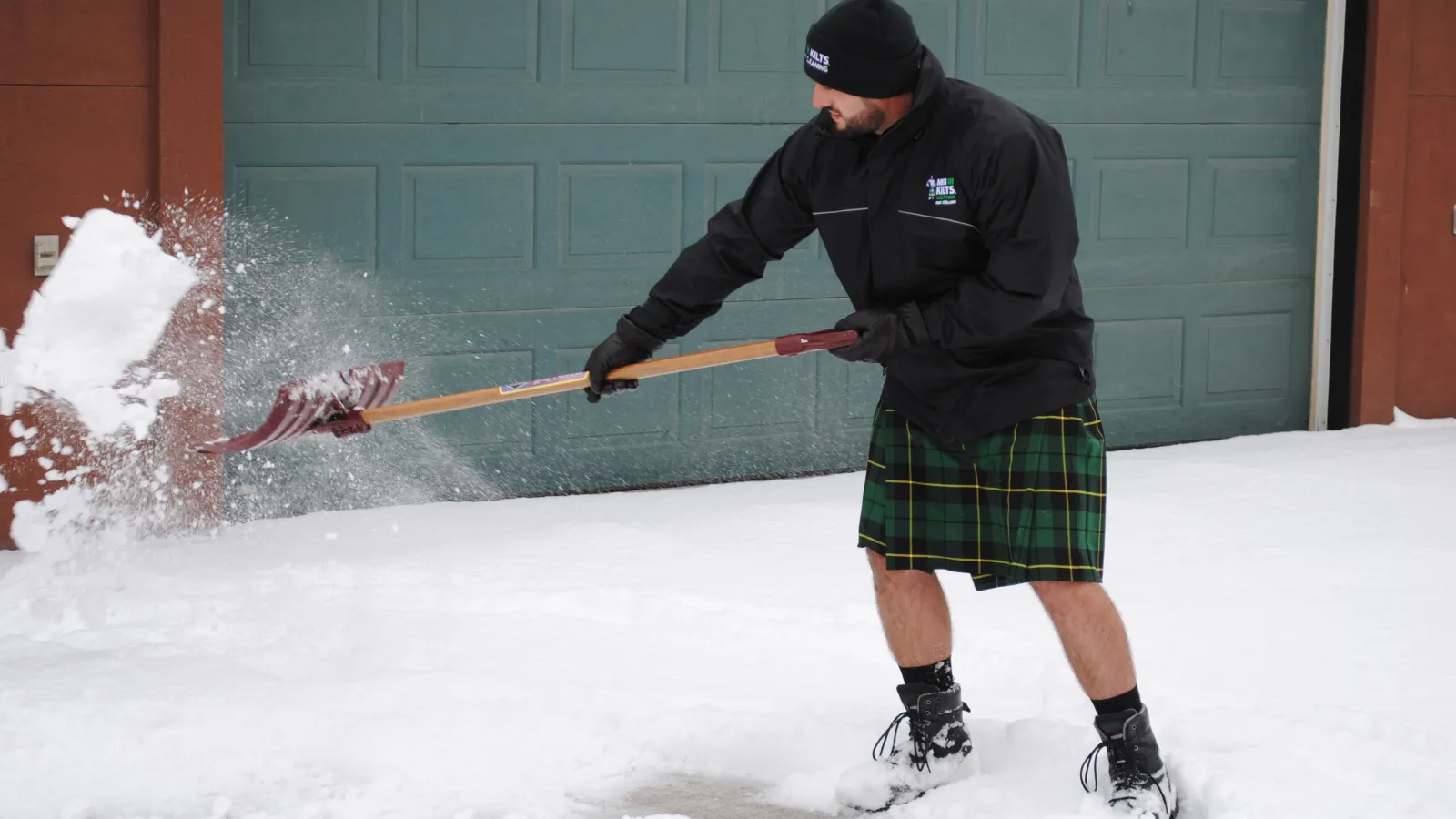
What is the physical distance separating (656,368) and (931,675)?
90cm

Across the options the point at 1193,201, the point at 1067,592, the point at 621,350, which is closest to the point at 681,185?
the point at 1193,201

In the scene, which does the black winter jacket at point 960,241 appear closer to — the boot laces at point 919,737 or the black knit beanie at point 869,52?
the black knit beanie at point 869,52

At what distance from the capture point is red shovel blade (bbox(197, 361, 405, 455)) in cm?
454

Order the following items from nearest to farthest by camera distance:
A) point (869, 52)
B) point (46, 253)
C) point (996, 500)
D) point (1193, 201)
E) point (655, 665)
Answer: point (869, 52), point (996, 500), point (655, 665), point (46, 253), point (1193, 201)

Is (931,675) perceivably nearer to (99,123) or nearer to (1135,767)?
(1135,767)

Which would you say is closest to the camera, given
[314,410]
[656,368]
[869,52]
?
[869,52]

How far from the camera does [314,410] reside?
4574 mm

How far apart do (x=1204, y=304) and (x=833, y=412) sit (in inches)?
74.9

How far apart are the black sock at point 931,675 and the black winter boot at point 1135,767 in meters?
0.37

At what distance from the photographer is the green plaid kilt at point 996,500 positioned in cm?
340

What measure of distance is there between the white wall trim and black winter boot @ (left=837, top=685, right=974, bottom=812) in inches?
190

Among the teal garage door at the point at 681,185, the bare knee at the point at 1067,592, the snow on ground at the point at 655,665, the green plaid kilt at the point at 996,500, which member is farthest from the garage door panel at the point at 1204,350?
the bare knee at the point at 1067,592

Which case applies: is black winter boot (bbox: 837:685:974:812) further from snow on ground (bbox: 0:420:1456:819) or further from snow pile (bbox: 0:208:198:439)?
snow pile (bbox: 0:208:198:439)

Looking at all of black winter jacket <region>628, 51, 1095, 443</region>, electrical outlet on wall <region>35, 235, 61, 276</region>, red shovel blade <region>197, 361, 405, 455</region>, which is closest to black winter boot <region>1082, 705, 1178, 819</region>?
black winter jacket <region>628, 51, 1095, 443</region>
